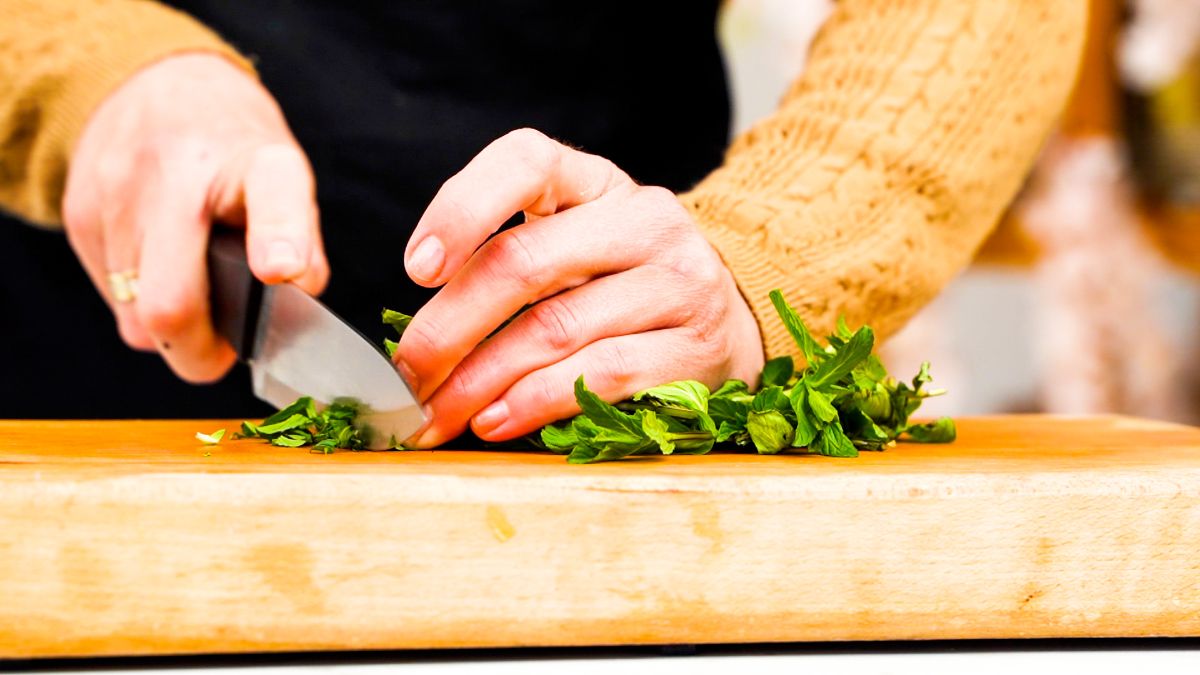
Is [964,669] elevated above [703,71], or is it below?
below

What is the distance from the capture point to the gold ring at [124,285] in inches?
41.5

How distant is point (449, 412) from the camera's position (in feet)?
2.49

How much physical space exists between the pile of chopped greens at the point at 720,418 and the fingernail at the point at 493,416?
3 cm

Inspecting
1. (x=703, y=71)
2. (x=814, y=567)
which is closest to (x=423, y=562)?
(x=814, y=567)

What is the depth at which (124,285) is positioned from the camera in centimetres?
107

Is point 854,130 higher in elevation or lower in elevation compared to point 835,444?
higher

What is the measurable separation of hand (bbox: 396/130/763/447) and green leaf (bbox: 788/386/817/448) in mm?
84

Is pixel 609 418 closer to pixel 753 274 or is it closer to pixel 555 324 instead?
pixel 555 324

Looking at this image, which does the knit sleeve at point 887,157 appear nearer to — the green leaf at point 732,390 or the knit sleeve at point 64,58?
the green leaf at point 732,390

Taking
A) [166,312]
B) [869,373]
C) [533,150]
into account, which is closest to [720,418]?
[869,373]

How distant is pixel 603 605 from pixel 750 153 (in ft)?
1.68

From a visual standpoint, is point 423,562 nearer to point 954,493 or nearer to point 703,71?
point 954,493

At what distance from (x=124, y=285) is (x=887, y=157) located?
72 cm

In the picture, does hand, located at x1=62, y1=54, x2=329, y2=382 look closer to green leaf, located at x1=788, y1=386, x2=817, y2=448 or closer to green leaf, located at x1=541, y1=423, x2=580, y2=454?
green leaf, located at x1=541, y1=423, x2=580, y2=454
